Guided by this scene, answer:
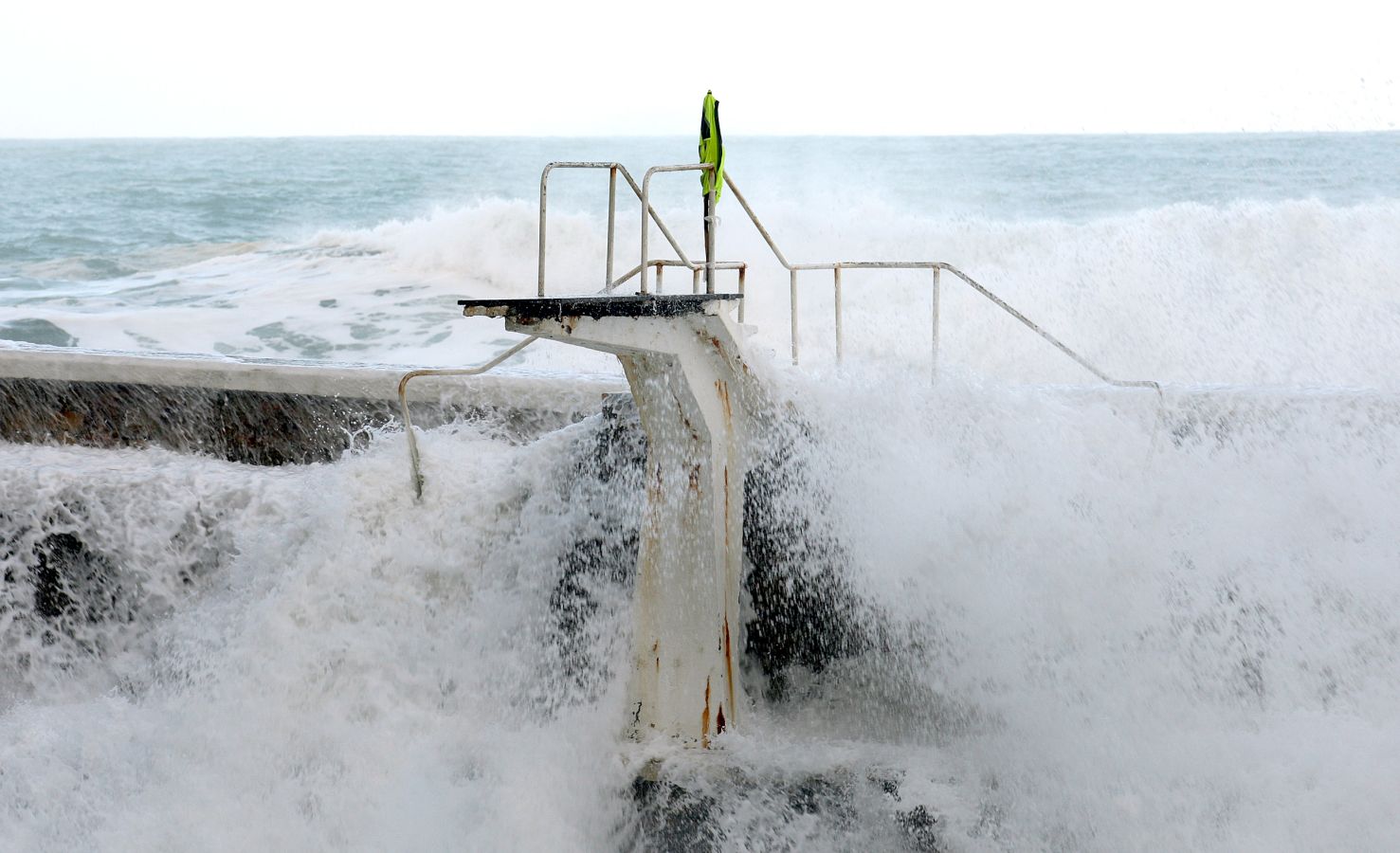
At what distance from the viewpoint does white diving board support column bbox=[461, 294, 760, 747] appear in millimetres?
3279

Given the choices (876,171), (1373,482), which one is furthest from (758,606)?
(876,171)

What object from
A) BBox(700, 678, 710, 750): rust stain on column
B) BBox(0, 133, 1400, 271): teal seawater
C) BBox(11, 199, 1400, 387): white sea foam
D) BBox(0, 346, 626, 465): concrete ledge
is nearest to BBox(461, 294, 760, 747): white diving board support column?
BBox(700, 678, 710, 750): rust stain on column

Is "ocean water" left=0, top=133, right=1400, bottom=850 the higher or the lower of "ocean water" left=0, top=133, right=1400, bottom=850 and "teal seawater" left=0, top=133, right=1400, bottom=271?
the lower

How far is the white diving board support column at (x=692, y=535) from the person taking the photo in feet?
10.8

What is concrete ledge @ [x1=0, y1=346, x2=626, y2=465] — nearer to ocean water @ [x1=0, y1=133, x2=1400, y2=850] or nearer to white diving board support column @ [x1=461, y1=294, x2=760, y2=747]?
ocean water @ [x1=0, y1=133, x2=1400, y2=850]

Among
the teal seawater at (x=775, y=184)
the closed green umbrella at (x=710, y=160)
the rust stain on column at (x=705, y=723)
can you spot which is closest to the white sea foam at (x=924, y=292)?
the closed green umbrella at (x=710, y=160)

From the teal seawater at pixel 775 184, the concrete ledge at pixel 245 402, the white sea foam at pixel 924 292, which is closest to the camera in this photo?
the concrete ledge at pixel 245 402

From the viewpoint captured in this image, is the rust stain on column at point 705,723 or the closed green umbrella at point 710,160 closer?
the closed green umbrella at point 710,160

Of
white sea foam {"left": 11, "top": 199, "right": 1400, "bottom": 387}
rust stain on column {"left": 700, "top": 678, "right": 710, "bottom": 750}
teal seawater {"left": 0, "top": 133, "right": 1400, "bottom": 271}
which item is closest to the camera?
rust stain on column {"left": 700, "top": 678, "right": 710, "bottom": 750}

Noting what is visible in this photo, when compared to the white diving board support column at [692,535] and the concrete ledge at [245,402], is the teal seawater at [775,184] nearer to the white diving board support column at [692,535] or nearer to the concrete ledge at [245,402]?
the concrete ledge at [245,402]

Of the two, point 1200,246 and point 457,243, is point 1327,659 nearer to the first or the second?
point 1200,246

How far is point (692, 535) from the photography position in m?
3.39

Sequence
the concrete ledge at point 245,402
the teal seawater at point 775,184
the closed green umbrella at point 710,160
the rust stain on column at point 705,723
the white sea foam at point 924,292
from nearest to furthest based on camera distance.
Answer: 1. the closed green umbrella at point 710,160
2. the rust stain on column at point 705,723
3. the concrete ledge at point 245,402
4. the white sea foam at point 924,292
5. the teal seawater at point 775,184

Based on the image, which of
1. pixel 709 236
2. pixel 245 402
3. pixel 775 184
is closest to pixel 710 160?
pixel 709 236
